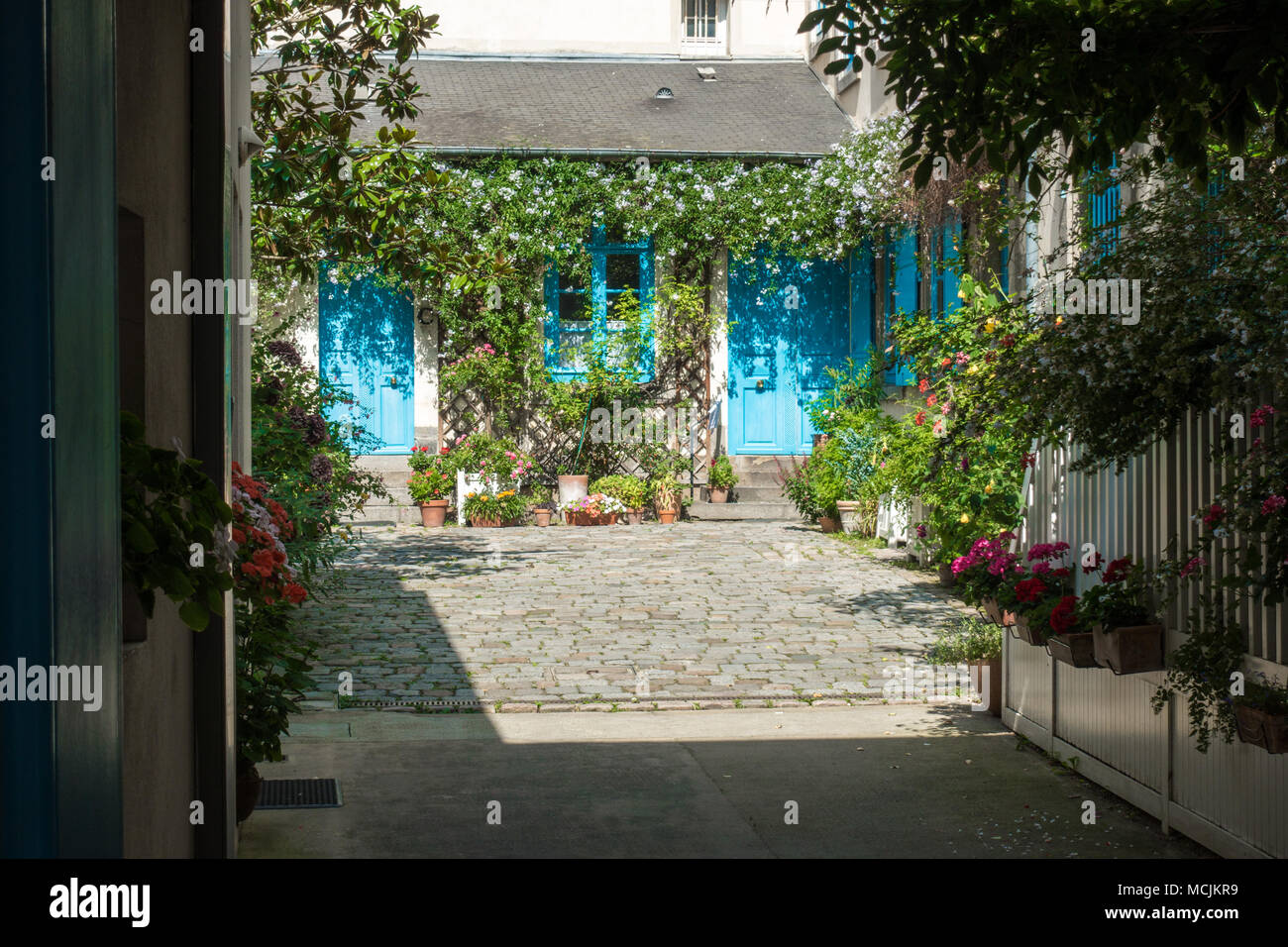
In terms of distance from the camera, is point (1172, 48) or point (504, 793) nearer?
point (1172, 48)

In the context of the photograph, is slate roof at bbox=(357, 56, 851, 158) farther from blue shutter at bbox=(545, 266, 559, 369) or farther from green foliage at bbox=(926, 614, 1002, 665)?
green foliage at bbox=(926, 614, 1002, 665)

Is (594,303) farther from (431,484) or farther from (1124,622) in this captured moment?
(1124,622)

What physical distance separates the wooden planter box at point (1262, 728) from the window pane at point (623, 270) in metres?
13.4

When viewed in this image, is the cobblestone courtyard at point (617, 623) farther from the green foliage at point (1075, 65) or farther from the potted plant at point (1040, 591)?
the green foliage at point (1075, 65)

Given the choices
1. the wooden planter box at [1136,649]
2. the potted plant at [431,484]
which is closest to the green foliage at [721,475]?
the potted plant at [431,484]

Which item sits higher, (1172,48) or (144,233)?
(1172,48)

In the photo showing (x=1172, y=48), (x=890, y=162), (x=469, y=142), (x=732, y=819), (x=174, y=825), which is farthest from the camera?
(x=469, y=142)

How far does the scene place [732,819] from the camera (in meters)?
5.35

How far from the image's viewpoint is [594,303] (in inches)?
666

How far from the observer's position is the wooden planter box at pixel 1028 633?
19.2 ft

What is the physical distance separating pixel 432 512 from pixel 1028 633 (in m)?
10.7

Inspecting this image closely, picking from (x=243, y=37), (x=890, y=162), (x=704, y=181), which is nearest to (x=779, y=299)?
(x=704, y=181)
